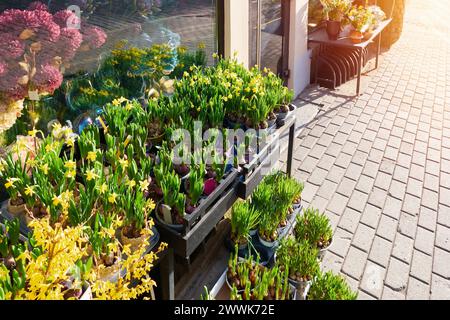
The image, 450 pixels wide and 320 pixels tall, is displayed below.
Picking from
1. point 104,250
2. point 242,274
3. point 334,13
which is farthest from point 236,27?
point 334,13

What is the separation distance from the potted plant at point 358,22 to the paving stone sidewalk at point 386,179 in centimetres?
92

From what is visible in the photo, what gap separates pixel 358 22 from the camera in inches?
253

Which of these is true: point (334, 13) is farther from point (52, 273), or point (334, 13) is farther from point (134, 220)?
point (52, 273)

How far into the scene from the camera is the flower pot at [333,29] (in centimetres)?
663

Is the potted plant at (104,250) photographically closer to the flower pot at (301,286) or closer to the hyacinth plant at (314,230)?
the flower pot at (301,286)

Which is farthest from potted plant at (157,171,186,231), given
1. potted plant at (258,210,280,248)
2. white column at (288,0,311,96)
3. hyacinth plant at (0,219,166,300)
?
white column at (288,0,311,96)

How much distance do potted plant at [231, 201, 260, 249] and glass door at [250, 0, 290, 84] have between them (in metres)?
2.69

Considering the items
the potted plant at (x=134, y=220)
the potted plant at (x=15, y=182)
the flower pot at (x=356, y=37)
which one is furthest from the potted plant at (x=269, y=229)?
the flower pot at (x=356, y=37)

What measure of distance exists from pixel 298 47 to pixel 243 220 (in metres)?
4.08

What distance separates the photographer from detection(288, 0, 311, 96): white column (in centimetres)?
590

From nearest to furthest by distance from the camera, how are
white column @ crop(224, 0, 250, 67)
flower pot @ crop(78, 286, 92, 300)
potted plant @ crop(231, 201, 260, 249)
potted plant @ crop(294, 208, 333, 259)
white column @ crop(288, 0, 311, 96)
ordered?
1. flower pot @ crop(78, 286, 92, 300)
2. potted plant @ crop(231, 201, 260, 249)
3. potted plant @ crop(294, 208, 333, 259)
4. white column @ crop(224, 0, 250, 67)
5. white column @ crop(288, 0, 311, 96)

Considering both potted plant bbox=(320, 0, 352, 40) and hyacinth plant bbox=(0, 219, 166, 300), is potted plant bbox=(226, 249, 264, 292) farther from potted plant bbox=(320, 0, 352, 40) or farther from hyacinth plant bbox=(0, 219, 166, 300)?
potted plant bbox=(320, 0, 352, 40)

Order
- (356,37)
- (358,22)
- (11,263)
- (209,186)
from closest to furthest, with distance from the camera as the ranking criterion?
(11,263)
(209,186)
(358,22)
(356,37)
